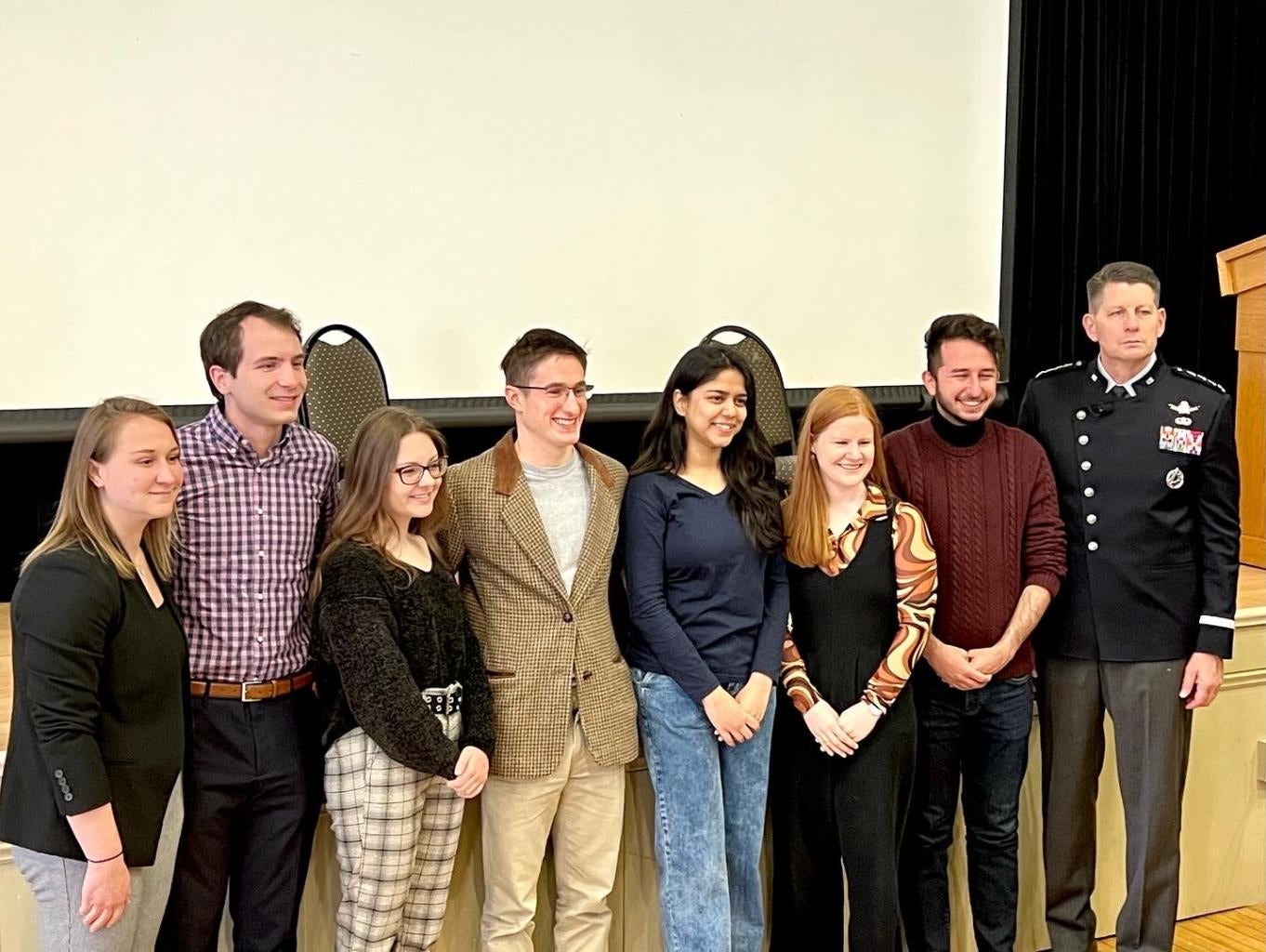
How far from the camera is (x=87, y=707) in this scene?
1.90m

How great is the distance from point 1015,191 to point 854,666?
292 cm

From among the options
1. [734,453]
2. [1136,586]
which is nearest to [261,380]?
[734,453]

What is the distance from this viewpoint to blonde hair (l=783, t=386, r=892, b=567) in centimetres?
253

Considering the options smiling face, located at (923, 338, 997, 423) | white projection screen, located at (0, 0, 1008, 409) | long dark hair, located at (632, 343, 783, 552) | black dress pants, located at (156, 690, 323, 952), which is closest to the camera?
black dress pants, located at (156, 690, 323, 952)

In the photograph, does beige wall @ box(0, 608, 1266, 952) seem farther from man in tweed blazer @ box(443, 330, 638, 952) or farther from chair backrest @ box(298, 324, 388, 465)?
chair backrest @ box(298, 324, 388, 465)

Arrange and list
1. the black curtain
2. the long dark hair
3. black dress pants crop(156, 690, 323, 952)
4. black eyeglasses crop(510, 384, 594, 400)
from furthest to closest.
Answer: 1. the black curtain
2. the long dark hair
3. black eyeglasses crop(510, 384, 594, 400)
4. black dress pants crop(156, 690, 323, 952)

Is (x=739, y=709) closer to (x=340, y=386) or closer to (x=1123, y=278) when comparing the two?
(x=1123, y=278)

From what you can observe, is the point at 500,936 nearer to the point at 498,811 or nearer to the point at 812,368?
the point at 498,811

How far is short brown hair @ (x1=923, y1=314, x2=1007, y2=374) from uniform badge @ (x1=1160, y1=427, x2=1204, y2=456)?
1.21ft

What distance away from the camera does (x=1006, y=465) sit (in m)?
2.66

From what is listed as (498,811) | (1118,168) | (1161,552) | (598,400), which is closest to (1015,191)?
(1118,168)

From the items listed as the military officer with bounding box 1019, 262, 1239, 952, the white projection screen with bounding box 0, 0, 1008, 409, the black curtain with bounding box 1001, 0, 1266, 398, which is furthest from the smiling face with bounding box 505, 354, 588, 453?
the black curtain with bounding box 1001, 0, 1266, 398

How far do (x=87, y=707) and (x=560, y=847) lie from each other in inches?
38.0

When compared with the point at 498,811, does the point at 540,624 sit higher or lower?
higher
